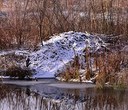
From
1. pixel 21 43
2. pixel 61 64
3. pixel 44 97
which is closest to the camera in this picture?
pixel 44 97

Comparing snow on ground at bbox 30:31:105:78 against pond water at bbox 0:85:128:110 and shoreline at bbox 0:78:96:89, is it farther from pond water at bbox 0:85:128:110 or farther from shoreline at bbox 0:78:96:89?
pond water at bbox 0:85:128:110

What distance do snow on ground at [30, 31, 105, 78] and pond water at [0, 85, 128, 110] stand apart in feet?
6.06

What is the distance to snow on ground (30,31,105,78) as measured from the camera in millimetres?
14125

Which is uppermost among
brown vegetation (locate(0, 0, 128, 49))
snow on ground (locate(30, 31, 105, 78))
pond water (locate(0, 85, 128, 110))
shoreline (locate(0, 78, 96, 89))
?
brown vegetation (locate(0, 0, 128, 49))

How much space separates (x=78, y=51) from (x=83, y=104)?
465cm

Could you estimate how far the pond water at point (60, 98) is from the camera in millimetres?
10039

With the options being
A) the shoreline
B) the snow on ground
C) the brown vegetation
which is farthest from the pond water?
the brown vegetation

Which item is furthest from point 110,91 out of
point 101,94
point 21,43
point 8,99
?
point 21,43

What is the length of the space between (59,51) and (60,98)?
4.15 m

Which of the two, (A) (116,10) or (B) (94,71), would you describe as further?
(A) (116,10)

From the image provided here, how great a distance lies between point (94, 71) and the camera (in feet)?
43.0

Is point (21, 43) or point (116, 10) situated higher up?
point (116, 10)

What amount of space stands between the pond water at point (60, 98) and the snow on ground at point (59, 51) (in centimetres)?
185

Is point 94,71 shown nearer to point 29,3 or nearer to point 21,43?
point 21,43
